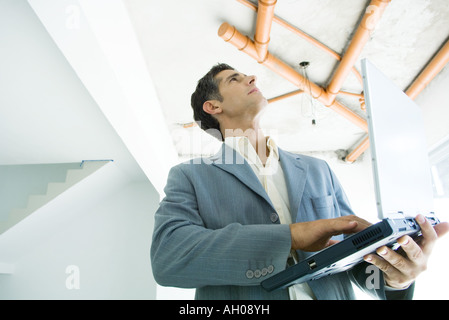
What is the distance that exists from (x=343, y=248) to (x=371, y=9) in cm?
195

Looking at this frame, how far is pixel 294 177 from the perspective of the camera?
0.88 metres

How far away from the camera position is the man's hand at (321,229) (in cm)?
57

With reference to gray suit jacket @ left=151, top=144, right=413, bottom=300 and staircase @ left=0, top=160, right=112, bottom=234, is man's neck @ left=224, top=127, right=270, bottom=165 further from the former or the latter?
staircase @ left=0, top=160, right=112, bottom=234

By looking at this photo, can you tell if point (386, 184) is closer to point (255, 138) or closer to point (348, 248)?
point (348, 248)

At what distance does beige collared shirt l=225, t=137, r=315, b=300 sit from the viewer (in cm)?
74

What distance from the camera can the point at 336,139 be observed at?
4.17m

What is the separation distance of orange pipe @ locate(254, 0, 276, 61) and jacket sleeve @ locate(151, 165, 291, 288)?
166 cm

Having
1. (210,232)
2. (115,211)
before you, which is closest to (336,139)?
(115,211)

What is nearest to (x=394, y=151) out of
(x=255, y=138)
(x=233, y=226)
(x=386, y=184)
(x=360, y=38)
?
(x=386, y=184)

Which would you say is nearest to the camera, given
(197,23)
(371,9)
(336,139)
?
(371,9)

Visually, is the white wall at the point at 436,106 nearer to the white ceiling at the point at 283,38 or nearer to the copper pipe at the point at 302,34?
the white ceiling at the point at 283,38

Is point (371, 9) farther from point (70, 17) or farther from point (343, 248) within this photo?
point (343, 248)

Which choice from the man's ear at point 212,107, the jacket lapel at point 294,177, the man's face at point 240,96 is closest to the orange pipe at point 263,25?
the man's face at point 240,96

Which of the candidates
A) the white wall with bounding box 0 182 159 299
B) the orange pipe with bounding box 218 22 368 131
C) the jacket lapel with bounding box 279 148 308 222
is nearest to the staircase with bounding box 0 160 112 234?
the white wall with bounding box 0 182 159 299
